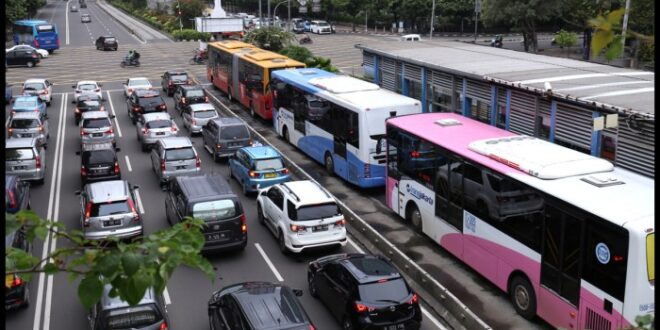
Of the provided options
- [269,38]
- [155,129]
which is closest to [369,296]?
[155,129]

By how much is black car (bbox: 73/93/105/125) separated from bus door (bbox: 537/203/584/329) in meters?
27.2

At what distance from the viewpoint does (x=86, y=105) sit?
35.7 m

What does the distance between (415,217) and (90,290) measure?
15.5 m

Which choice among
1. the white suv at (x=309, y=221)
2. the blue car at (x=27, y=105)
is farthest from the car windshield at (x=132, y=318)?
the blue car at (x=27, y=105)

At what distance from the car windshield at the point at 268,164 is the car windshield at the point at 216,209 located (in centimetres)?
532

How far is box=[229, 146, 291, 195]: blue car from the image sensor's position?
23.1 meters

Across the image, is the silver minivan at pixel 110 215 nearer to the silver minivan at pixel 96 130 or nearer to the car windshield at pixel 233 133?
the car windshield at pixel 233 133

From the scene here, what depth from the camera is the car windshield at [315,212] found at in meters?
17.8

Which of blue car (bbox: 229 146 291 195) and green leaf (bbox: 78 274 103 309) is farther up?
green leaf (bbox: 78 274 103 309)

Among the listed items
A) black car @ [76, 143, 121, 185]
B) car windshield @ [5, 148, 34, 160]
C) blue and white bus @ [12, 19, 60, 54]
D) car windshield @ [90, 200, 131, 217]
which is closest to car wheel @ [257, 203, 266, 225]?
car windshield @ [90, 200, 131, 217]

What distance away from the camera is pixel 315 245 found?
17.8 metres

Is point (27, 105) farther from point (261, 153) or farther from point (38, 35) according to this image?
point (38, 35)

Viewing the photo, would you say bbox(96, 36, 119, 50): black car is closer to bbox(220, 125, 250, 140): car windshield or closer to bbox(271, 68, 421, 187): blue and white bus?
bbox(271, 68, 421, 187): blue and white bus

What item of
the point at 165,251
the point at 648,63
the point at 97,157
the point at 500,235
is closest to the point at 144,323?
the point at 500,235
